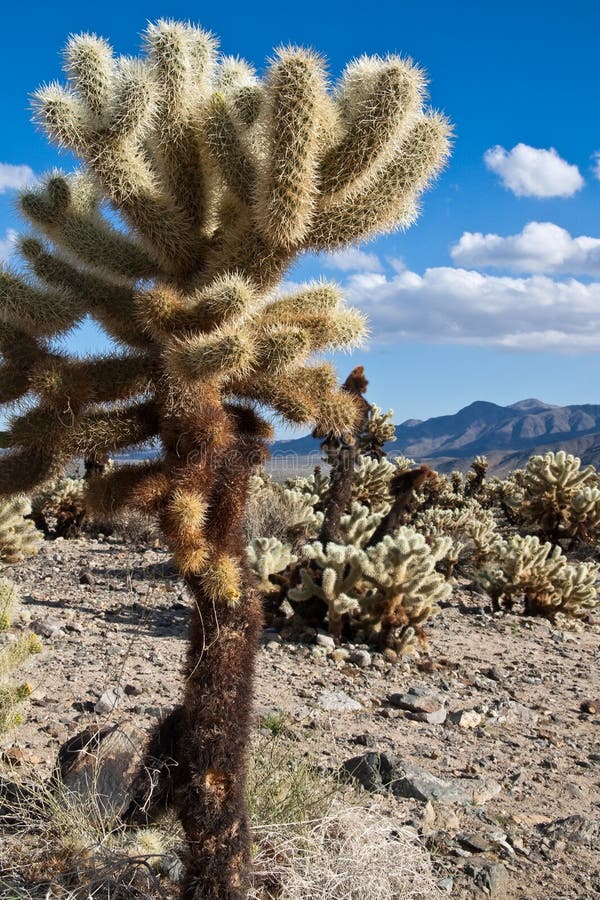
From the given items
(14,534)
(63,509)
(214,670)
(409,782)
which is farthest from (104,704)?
(63,509)

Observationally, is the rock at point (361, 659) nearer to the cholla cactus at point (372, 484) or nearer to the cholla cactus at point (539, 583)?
the cholla cactus at point (539, 583)

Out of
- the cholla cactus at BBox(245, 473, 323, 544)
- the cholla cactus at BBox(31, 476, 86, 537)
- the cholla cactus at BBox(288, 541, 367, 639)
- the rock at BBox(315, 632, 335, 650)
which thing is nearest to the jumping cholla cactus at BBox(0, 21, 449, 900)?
the rock at BBox(315, 632, 335, 650)

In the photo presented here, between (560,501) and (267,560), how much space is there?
785cm

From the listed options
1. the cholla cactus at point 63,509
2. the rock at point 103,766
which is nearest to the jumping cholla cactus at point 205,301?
the rock at point 103,766

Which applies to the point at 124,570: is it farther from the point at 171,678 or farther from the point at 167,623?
the point at 171,678

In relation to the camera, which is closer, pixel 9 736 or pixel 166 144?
pixel 166 144

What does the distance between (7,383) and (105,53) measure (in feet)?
4.75

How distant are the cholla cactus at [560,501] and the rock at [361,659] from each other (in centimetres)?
800

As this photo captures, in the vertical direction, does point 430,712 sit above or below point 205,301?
below

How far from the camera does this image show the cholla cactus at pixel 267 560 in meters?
9.23

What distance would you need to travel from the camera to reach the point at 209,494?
10.2 ft

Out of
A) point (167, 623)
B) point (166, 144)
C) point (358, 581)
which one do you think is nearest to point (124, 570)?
point (167, 623)

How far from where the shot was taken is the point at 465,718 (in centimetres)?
658

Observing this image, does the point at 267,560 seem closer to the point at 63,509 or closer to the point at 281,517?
the point at 281,517
